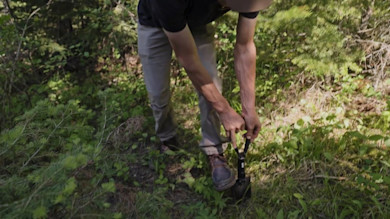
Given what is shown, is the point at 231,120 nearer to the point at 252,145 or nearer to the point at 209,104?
the point at 209,104

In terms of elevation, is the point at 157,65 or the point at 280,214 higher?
the point at 157,65

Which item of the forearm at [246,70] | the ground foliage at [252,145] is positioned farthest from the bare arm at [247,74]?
the ground foliage at [252,145]

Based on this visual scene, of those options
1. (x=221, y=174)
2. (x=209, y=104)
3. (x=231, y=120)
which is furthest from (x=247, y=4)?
(x=221, y=174)

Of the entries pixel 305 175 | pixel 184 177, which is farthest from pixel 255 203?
pixel 184 177

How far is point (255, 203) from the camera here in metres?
2.16

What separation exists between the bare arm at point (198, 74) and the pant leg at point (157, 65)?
55 centimetres

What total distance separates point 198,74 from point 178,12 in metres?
0.41

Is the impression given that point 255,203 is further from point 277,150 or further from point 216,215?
point 277,150

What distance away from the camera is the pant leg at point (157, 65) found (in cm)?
226

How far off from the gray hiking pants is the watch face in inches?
22.2

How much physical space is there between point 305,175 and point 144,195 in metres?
1.22

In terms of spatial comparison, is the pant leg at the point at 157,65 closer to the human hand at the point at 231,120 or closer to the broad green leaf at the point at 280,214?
the human hand at the point at 231,120

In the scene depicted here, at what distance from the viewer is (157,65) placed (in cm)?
238

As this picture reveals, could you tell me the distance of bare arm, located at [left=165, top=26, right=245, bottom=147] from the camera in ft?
5.57
